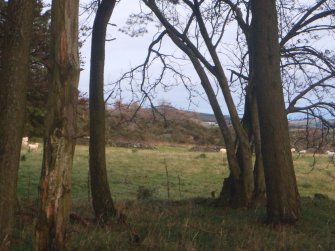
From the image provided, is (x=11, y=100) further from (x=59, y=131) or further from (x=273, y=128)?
(x=273, y=128)

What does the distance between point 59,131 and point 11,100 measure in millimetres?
584

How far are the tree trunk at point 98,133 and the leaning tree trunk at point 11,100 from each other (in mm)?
3586

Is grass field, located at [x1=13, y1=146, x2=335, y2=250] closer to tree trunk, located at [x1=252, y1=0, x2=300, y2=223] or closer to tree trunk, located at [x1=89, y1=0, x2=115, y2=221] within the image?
tree trunk, located at [x1=252, y1=0, x2=300, y2=223]

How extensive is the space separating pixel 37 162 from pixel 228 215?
52.7 feet

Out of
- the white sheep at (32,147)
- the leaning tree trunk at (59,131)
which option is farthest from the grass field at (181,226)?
the white sheep at (32,147)

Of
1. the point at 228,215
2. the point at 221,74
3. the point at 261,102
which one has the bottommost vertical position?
the point at 228,215

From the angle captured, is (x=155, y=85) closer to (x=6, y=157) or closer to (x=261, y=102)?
(x=261, y=102)

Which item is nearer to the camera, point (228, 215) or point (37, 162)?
point (228, 215)

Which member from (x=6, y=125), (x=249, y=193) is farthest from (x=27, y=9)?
(x=249, y=193)

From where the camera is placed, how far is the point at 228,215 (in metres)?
11.8

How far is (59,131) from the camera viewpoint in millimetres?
5898

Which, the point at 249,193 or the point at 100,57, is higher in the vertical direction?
the point at 100,57

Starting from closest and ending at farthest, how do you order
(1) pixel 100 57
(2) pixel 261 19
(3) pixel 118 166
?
(1) pixel 100 57 < (2) pixel 261 19 < (3) pixel 118 166

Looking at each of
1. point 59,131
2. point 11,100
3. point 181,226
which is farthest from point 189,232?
point 11,100
